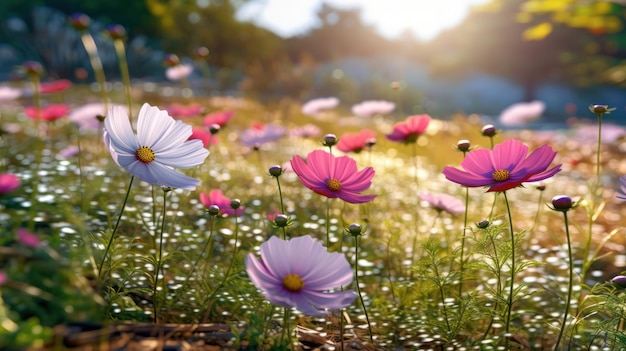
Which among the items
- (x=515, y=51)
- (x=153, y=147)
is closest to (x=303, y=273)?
(x=153, y=147)

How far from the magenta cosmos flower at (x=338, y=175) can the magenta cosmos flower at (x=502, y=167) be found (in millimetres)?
183

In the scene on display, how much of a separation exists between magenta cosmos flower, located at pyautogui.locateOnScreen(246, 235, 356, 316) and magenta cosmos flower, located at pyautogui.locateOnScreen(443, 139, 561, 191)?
1.15 feet

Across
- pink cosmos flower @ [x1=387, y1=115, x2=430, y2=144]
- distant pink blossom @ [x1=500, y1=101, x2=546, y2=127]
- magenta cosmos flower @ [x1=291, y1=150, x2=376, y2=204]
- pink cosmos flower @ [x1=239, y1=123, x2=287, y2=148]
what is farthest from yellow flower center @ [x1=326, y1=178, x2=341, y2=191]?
distant pink blossom @ [x1=500, y1=101, x2=546, y2=127]

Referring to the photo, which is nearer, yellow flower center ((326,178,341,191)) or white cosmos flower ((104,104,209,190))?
white cosmos flower ((104,104,209,190))

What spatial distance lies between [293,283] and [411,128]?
1078 mm

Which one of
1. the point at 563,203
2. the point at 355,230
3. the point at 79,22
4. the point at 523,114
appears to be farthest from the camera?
the point at 523,114

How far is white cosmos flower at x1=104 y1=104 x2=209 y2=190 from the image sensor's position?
1.05 meters

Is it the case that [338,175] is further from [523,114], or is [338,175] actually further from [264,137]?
[523,114]

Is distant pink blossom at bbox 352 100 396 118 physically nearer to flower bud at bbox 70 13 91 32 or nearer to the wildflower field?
the wildflower field

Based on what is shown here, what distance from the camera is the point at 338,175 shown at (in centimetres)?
130

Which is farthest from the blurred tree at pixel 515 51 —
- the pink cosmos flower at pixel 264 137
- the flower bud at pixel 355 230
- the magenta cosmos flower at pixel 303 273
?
the magenta cosmos flower at pixel 303 273

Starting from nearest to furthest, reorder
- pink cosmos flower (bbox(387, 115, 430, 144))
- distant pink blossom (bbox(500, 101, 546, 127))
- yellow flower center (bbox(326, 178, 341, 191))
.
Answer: yellow flower center (bbox(326, 178, 341, 191)) < pink cosmos flower (bbox(387, 115, 430, 144)) < distant pink blossom (bbox(500, 101, 546, 127))

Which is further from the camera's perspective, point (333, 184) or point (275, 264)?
point (333, 184)

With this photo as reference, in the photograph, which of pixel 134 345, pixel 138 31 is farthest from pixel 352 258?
pixel 138 31
